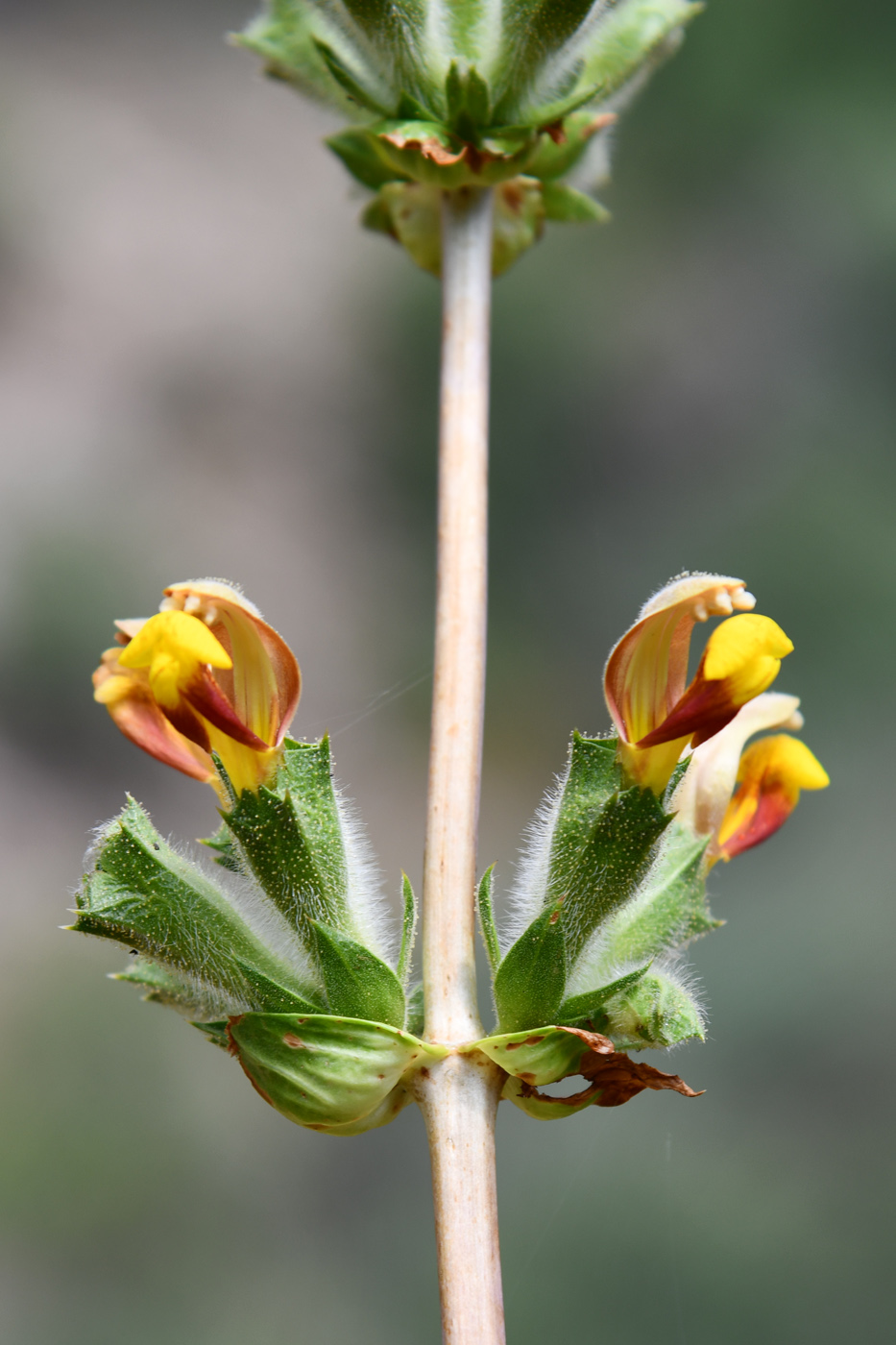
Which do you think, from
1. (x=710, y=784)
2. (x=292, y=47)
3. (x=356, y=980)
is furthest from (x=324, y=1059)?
(x=292, y=47)

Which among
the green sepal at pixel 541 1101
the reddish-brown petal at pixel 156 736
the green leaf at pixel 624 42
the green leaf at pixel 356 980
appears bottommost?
the green sepal at pixel 541 1101

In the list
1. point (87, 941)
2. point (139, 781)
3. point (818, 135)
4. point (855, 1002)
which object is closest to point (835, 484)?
point (818, 135)

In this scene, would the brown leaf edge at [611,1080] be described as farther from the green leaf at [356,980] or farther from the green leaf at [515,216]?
the green leaf at [515,216]

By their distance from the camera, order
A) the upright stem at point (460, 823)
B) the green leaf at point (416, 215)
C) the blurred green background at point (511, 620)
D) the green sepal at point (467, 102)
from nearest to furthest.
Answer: the upright stem at point (460, 823)
the green sepal at point (467, 102)
the green leaf at point (416, 215)
the blurred green background at point (511, 620)

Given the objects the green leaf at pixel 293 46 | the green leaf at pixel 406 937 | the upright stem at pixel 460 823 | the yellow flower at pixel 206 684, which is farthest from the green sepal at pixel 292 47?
the green leaf at pixel 406 937

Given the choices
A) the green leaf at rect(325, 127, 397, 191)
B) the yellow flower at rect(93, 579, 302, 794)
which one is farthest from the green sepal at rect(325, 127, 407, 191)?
the yellow flower at rect(93, 579, 302, 794)

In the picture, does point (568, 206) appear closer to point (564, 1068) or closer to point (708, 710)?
point (708, 710)
